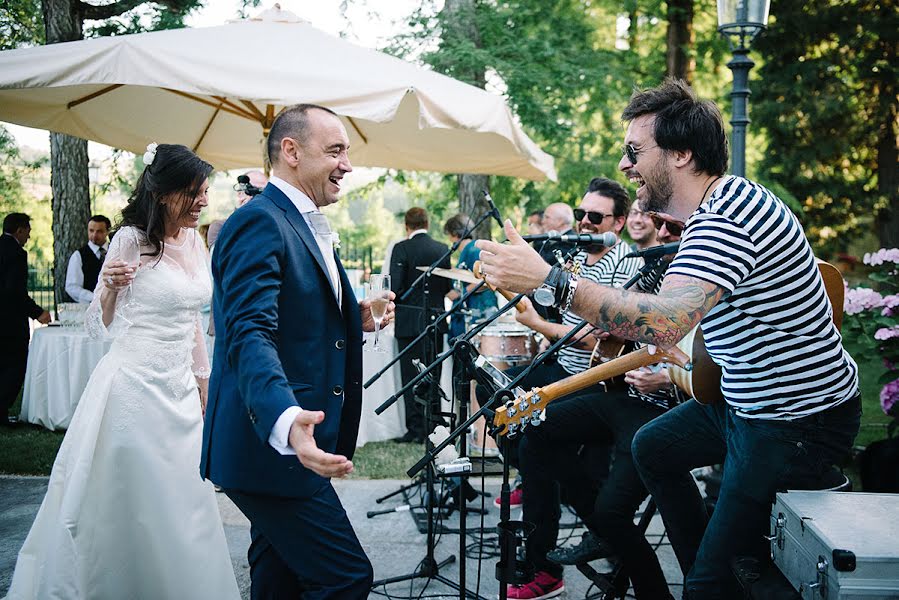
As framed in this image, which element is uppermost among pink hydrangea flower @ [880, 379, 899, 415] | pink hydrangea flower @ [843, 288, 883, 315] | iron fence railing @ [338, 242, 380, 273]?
pink hydrangea flower @ [843, 288, 883, 315]

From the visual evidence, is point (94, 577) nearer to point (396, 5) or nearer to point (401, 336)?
point (401, 336)

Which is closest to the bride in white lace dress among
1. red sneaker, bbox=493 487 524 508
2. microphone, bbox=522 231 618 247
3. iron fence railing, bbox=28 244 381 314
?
microphone, bbox=522 231 618 247

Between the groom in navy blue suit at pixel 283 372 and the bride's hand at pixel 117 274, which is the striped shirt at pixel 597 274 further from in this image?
the bride's hand at pixel 117 274

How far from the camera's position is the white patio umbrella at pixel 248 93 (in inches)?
201

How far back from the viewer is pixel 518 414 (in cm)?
312

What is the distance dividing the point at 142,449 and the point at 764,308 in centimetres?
297

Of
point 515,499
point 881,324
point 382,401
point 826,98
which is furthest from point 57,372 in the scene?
point 826,98

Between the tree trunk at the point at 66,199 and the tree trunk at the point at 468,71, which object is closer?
the tree trunk at the point at 66,199

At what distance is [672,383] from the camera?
3.88 m

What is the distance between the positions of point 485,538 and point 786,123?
627 inches

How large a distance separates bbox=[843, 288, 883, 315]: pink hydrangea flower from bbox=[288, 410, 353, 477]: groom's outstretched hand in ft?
16.8

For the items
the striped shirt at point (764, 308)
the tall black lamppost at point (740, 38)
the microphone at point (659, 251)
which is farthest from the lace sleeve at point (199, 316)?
the tall black lamppost at point (740, 38)

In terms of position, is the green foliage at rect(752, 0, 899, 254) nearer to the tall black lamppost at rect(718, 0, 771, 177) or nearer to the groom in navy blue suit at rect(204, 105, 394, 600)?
the tall black lamppost at rect(718, 0, 771, 177)

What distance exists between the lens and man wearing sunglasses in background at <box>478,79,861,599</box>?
92.4 inches
